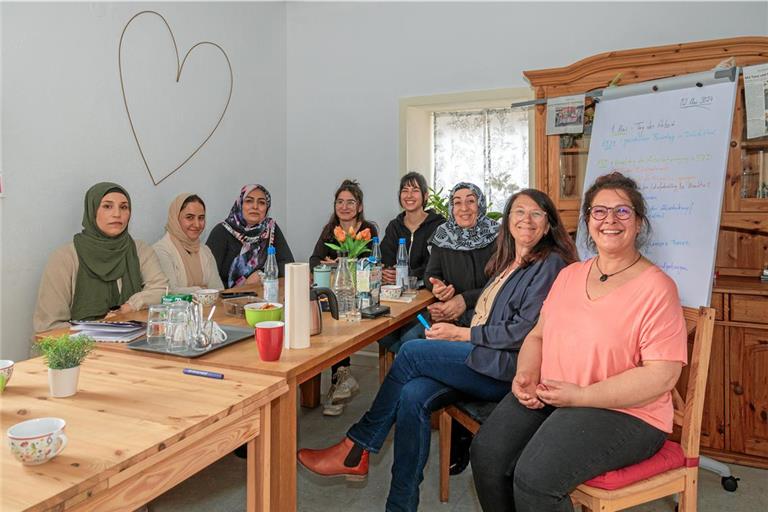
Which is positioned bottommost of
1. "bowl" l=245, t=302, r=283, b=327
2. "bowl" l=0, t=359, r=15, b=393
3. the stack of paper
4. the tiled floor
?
the tiled floor

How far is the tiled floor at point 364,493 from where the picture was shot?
212 cm

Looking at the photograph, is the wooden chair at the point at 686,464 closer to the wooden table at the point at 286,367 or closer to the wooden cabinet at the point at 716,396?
the wooden table at the point at 286,367

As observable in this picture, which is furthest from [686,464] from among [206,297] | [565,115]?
[565,115]

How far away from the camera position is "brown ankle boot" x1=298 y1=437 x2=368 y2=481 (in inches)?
78.2

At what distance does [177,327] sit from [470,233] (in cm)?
156

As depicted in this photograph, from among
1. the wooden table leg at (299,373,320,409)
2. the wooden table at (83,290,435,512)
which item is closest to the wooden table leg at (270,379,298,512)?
the wooden table at (83,290,435,512)

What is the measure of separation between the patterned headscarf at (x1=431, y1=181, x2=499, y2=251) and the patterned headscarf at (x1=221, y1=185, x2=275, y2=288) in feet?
4.00

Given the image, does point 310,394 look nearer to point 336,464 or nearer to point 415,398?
point 336,464

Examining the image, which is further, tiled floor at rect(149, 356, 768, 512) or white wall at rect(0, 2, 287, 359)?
white wall at rect(0, 2, 287, 359)

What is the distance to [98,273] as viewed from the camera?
2.59 metres

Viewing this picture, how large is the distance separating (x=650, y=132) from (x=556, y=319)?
4.22 feet

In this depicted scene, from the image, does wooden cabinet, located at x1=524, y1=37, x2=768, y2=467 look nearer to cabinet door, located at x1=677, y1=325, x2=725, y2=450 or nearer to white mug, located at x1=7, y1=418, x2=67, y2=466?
cabinet door, located at x1=677, y1=325, x2=725, y2=450

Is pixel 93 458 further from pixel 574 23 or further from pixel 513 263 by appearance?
pixel 574 23

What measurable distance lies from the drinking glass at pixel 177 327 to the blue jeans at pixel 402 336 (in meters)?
1.29
